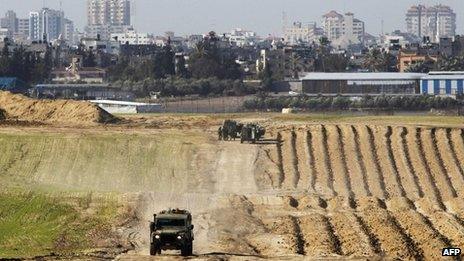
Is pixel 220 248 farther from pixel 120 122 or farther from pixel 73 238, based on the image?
pixel 120 122

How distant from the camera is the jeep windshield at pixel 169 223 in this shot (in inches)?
1667

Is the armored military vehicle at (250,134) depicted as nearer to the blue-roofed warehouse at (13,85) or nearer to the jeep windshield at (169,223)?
the jeep windshield at (169,223)

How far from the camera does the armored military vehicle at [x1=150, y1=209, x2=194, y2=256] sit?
1661 inches

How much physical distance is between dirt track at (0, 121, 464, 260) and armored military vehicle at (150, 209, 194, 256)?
491 millimetres

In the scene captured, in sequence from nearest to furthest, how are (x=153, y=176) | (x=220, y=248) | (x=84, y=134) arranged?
(x=220, y=248)
(x=153, y=176)
(x=84, y=134)

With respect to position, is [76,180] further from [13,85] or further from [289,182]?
[13,85]

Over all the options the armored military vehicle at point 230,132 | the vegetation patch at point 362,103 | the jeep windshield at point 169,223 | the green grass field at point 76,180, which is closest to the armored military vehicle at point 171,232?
the jeep windshield at point 169,223

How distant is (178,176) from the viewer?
69.9 meters

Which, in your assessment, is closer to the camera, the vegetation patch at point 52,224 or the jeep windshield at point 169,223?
the jeep windshield at point 169,223

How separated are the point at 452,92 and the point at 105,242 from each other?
393 feet

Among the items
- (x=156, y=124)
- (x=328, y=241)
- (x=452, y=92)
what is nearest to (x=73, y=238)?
(x=328, y=241)

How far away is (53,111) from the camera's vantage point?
97.4m

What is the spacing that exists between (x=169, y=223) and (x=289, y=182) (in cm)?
2652

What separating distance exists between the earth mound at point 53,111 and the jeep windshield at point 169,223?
51.2m
